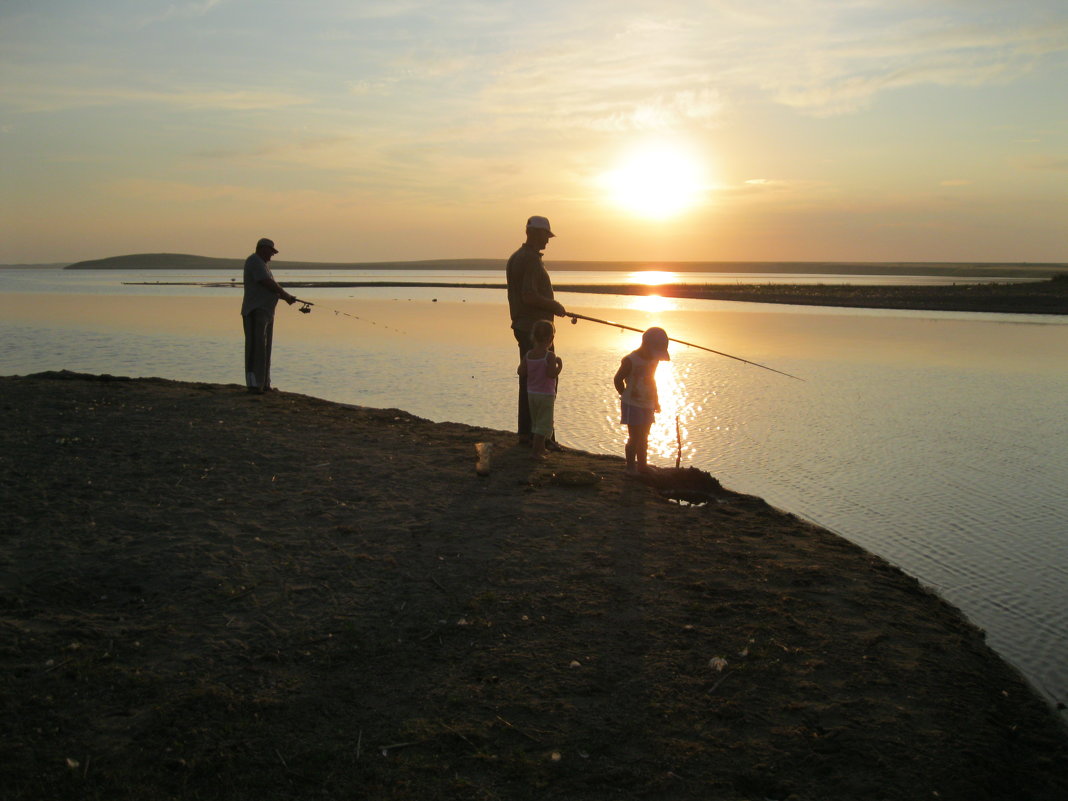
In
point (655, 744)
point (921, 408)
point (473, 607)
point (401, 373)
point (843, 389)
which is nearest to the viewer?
point (655, 744)

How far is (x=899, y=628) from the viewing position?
464 centimetres

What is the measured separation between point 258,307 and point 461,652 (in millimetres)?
7464

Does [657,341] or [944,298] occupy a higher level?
[944,298]

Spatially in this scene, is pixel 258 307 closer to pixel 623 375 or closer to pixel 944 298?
pixel 623 375

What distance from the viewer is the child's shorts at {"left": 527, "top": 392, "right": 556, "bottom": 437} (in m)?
7.95

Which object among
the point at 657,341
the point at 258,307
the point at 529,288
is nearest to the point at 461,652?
the point at 657,341

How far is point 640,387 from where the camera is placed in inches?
295

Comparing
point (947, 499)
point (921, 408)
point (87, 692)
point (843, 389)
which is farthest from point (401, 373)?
point (87, 692)

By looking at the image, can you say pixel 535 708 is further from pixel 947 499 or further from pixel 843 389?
pixel 843 389

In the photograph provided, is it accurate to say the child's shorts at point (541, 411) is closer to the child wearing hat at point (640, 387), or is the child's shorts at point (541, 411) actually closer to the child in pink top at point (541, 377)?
the child in pink top at point (541, 377)

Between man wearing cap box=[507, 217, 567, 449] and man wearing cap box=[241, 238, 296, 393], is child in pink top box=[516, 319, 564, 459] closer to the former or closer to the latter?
man wearing cap box=[507, 217, 567, 449]

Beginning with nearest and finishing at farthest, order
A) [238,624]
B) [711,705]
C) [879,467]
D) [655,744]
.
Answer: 1. [655,744]
2. [711,705]
3. [238,624]
4. [879,467]

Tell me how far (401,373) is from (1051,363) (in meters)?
13.6

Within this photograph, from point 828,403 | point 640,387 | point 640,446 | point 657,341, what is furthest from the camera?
point 828,403
